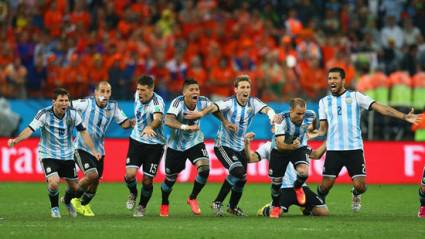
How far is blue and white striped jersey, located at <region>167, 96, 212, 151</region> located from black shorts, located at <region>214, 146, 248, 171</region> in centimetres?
36

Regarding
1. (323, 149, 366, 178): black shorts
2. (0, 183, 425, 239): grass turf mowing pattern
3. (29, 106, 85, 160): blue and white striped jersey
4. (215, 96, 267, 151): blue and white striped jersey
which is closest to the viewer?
(0, 183, 425, 239): grass turf mowing pattern

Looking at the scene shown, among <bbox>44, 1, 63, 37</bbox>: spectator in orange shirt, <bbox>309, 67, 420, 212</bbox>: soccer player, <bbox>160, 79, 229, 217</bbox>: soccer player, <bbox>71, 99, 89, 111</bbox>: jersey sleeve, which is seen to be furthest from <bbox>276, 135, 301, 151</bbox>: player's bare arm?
<bbox>44, 1, 63, 37</bbox>: spectator in orange shirt

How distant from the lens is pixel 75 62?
87.9ft

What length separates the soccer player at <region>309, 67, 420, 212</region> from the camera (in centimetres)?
1627

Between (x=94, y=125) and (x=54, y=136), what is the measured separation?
121 centimetres

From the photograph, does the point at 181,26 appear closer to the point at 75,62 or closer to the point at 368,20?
→ the point at 75,62

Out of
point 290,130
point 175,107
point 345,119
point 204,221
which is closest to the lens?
point 204,221

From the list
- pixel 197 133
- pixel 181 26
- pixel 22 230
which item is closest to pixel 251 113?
pixel 197 133

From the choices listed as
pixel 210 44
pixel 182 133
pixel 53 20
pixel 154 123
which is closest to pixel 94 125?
pixel 154 123

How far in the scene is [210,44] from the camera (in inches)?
1077

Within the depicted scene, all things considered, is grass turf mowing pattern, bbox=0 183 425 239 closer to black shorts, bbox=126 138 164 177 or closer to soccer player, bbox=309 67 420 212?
soccer player, bbox=309 67 420 212

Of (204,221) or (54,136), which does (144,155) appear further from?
(204,221)

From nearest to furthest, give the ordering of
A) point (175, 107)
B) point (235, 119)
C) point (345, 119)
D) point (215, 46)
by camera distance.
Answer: point (175, 107)
point (345, 119)
point (235, 119)
point (215, 46)

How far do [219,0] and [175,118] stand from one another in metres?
14.3
